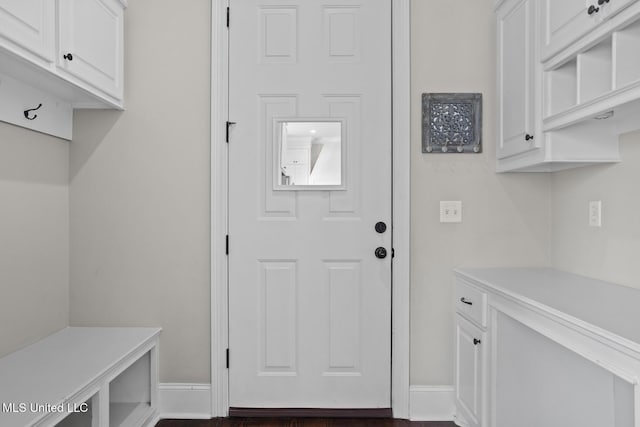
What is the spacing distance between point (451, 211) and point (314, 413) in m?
1.37

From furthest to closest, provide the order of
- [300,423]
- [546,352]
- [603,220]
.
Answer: [300,423], [603,220], [546,352]

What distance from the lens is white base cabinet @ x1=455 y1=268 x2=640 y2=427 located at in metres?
1.28

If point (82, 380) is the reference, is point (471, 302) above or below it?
above

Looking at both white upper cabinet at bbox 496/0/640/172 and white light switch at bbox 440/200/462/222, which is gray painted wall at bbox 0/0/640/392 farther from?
white upper cabinet at bbox 496/0/640/172

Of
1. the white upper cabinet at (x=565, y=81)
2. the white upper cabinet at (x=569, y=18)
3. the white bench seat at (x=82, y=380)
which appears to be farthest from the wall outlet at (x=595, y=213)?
the white bench seat at (x=82, y=380)

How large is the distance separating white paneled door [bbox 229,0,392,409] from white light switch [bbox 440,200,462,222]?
302mm

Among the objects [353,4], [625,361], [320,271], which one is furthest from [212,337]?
[353,4]

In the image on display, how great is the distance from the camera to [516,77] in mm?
1985

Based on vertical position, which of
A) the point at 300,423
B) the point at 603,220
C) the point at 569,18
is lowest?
the point at 300,423

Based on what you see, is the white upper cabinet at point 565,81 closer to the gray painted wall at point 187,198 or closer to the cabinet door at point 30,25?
the gray painted wall at point 187,198

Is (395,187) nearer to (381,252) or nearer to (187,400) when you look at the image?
(381,252)

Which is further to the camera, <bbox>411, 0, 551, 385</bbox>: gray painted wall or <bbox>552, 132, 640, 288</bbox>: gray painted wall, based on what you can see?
<bbox>411, 0, 551, 385</bbox>: gray painted wall

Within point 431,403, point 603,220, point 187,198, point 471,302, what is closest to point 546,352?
point 471,302

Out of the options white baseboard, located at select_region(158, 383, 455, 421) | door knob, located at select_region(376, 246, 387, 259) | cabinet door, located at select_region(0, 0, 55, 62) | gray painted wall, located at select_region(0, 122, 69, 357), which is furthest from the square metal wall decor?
gray painted wall, located at select_region(0, 122, 69, 357)
